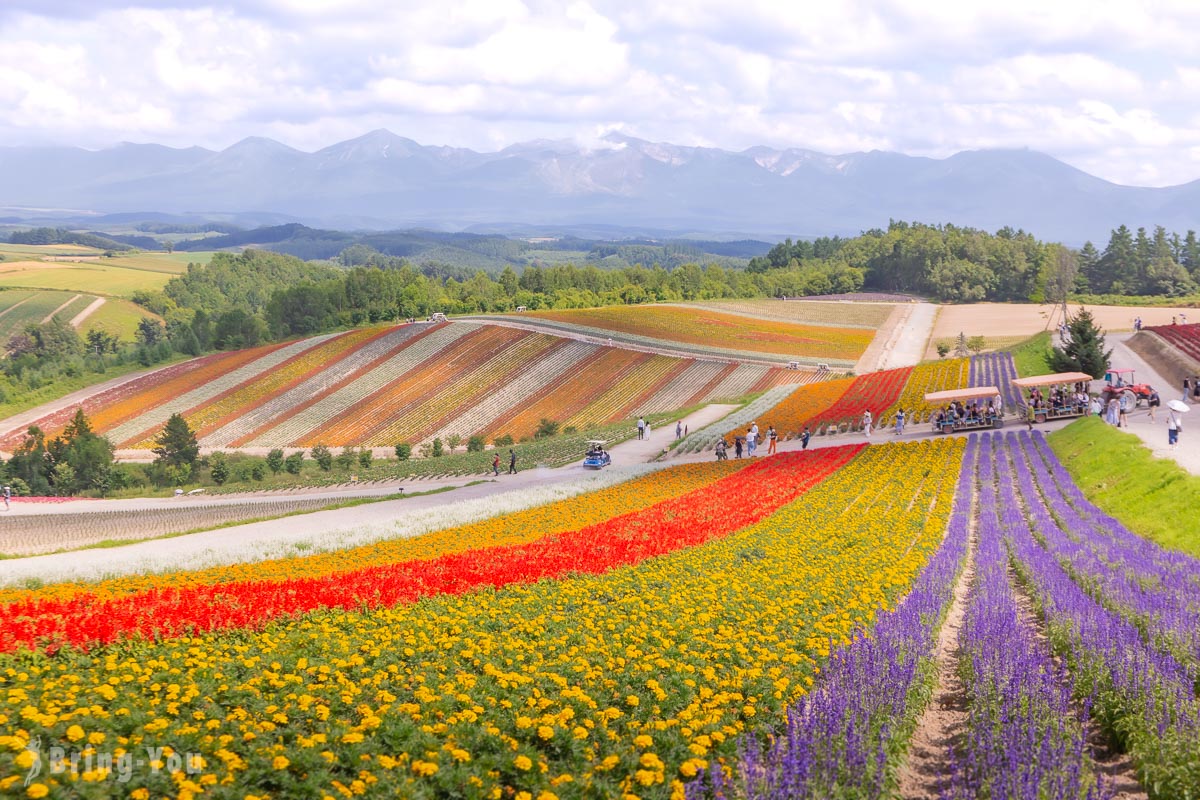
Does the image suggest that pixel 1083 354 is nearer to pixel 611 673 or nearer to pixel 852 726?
pixel 611 673

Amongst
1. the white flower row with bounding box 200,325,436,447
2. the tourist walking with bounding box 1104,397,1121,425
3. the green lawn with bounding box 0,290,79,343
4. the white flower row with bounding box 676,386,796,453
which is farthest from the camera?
Answer: the green lawn with bounding box 0,290,79,343

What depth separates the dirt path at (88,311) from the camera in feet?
577

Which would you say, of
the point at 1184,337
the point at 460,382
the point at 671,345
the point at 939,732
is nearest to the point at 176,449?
the point at 460,382

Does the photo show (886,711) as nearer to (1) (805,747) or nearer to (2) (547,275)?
(1) (805,747)

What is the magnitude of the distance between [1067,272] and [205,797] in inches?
6714

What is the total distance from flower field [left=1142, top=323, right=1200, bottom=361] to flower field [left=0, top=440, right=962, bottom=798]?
5800 cm

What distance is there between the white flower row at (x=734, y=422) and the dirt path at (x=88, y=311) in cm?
15411

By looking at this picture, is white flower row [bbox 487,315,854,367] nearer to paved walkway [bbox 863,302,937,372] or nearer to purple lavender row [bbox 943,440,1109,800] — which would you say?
paved walkway [bbox 863,302,937,372]

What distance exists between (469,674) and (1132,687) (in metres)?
7.88

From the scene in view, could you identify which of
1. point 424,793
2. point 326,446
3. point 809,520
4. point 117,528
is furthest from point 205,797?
point 326,446

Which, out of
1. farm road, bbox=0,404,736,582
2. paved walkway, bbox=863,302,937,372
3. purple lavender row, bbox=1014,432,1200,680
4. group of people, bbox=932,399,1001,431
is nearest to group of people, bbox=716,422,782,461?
farm road, bbox=0,404,736,582

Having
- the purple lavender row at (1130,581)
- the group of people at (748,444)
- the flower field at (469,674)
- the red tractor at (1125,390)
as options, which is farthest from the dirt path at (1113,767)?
the red tractor at (1125,390)

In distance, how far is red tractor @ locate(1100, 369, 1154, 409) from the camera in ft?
150

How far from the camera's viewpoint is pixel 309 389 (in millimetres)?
89688
